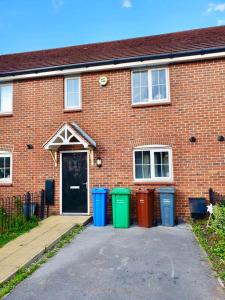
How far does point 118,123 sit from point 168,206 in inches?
132

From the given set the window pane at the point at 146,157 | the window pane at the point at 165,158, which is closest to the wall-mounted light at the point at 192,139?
the window pane at the point at 165,158

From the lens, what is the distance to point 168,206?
26.6 ft

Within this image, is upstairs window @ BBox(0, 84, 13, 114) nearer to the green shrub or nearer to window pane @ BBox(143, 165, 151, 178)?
window pane @ BBox(143, 165, 151, 178)

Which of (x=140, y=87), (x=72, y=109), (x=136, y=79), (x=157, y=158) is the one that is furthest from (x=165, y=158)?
(x=72, y=109)

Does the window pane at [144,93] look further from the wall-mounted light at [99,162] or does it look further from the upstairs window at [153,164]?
the wall-mounted light at [99,162]

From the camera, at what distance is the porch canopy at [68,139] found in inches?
344

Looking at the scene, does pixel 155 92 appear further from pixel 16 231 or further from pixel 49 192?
pixel 16 231

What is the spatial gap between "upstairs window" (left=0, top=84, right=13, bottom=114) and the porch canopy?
276 centimetres

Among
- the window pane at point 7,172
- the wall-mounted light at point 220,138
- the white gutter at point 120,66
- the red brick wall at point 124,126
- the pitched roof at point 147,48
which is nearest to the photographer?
the wall-mounted light at point 220,138

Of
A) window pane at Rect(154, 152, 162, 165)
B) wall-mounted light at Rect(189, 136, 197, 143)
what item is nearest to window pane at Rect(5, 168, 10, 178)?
Answer: window pane at Rect(154, 152, 162, 165)

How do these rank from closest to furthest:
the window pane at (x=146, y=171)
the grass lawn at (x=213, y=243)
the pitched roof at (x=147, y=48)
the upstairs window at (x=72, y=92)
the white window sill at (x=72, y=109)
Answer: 1. the grass lawn at (x=213, y=243)
2. the window pane at (x=146, y=171)
3. the pitched roof at (x=147, y=48)
4. the white window sill at (x=72, y=109)
5. the upstairs window at (x=72, y=92)

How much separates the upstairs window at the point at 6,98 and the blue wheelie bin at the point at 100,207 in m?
5.12

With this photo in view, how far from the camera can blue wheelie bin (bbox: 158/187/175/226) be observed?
8.09 m

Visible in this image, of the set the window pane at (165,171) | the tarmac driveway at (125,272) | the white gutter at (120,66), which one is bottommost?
the tarmac driveway at (125,272)
